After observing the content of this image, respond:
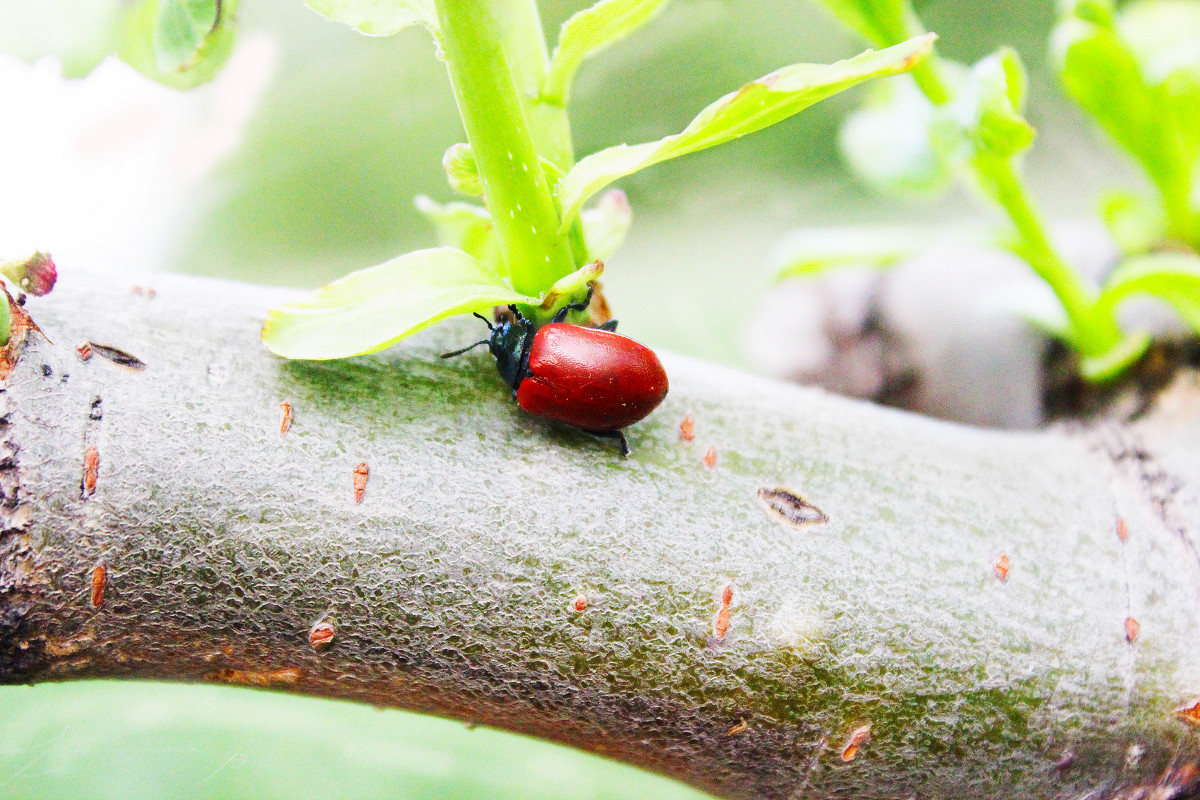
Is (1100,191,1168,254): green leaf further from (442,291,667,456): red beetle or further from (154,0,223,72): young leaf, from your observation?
(154,0,223,72): young leaf

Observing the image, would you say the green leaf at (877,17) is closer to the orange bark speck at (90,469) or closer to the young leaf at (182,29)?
the young leaf at (182,29)

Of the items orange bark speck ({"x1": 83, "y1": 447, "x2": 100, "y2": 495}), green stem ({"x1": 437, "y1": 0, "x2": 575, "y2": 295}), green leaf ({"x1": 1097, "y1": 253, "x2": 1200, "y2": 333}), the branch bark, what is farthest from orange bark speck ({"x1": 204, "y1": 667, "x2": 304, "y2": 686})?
green leaf ({"x1": 1097, "y1": 253, "x2": 1200, "y2": 333})

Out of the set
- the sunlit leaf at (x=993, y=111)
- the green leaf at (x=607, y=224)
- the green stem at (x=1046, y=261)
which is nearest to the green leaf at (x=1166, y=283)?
the green stem at (x=1046, y=261)

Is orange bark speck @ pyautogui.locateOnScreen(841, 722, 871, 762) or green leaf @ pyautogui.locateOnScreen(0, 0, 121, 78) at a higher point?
green leaf @ pyautogui.locateOnScreen(0, 0, 121, 78)

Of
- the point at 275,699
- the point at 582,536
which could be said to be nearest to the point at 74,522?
the point at 582,536

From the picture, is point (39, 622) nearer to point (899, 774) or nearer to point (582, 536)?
point (582, 536)

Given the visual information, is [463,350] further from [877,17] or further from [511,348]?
[877,17]
